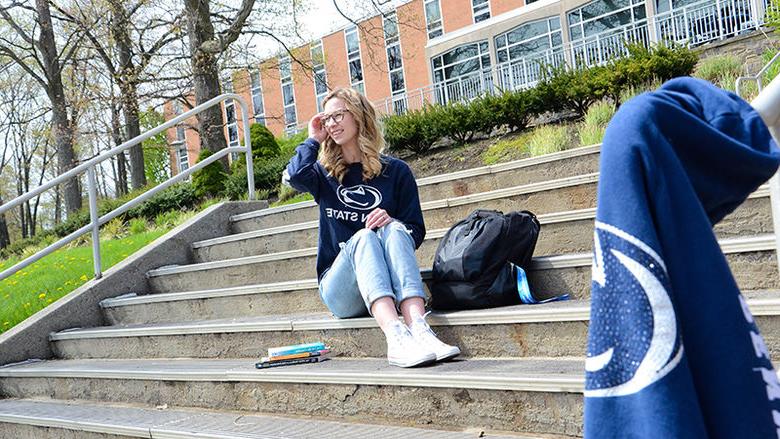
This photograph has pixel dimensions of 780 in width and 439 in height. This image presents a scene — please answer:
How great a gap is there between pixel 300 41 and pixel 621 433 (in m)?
14.8

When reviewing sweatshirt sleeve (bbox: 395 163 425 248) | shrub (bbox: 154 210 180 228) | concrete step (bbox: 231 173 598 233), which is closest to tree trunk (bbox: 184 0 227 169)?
shrub (bbox: 154 210 180 228)

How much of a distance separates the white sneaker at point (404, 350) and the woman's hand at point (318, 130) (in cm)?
116

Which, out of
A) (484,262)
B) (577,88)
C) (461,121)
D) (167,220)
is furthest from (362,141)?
(167,220)

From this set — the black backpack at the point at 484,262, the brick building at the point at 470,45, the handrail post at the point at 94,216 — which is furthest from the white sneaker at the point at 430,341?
the brick building at the point at 470,45

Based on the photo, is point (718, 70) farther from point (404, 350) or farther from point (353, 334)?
point (404, 350)

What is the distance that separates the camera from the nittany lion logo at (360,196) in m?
3.49

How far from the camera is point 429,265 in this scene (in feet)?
13.2

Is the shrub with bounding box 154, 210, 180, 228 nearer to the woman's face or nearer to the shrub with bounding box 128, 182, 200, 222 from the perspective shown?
the shrub with bounding box 128, 182, 200, 222

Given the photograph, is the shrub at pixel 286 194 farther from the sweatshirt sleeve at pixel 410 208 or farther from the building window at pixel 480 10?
the building window at pixel 480 10

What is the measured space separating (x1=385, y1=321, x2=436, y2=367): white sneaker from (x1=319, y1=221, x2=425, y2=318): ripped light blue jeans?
0.16 m

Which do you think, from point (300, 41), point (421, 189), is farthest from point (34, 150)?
point (421, 189)

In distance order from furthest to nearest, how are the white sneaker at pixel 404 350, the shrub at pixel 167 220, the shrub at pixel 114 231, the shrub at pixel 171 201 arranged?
the shrub at pixel 171 201 < the shrub at pixel 114 231 < the shrub at pixel 167 220 < the white sneaker at pixel 404 350

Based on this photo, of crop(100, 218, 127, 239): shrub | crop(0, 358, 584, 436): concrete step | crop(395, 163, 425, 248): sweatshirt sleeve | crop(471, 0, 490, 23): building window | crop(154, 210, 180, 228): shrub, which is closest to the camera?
crop(0, 358, 584, 436): concrete step

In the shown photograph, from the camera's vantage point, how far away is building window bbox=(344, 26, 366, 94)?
3089 centimetres
